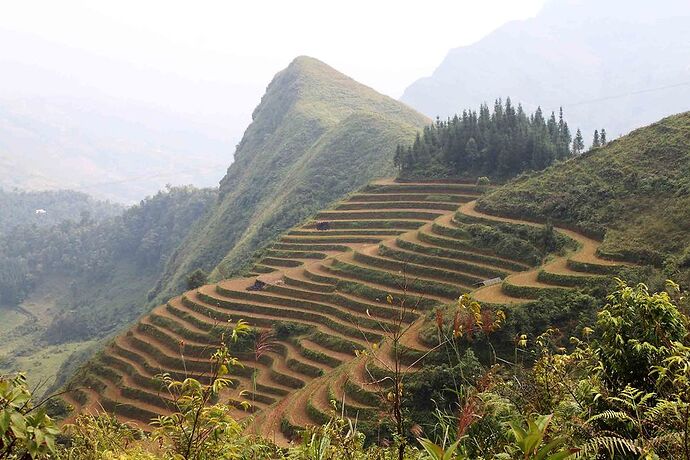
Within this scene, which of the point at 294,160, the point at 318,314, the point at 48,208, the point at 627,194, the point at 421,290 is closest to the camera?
the point at 421,290

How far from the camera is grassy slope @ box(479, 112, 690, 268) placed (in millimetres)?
31453

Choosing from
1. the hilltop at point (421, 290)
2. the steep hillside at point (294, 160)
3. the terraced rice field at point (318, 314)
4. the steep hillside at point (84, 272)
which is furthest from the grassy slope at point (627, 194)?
the steep hillside at point (84, 272)

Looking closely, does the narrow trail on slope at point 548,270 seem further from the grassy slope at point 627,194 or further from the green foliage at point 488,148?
the green foliage at point 488,148

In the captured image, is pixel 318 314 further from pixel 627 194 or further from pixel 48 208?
pixel 48 208

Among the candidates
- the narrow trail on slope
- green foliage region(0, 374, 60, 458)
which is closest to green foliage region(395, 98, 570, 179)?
the narrow trail on slope

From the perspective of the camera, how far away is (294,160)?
104m

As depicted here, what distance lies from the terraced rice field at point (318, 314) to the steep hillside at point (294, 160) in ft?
76.1

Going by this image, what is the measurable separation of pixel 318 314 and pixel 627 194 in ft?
68.0

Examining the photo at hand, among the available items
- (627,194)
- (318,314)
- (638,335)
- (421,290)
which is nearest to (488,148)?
(627,194)

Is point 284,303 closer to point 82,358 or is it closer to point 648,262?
point 648,262

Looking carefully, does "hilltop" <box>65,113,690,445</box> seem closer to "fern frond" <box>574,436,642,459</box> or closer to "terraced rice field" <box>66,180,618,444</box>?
"terraced rice field" <box>66,180,618,444</box>

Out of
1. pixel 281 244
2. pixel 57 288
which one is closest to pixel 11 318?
pixel 57 288

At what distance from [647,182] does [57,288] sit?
11456 cm

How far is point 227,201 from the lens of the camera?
10900 centimetres
